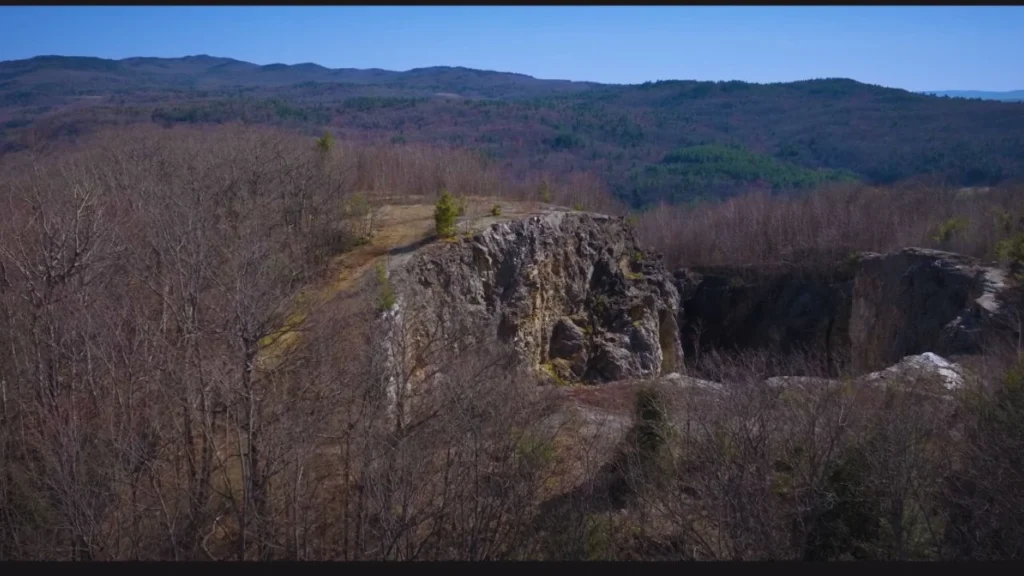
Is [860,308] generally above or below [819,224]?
below

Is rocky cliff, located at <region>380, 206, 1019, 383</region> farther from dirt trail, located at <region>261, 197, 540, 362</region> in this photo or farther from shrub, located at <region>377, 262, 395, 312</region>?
dirt trail, located at <region>261, 197, 540, 362</region>

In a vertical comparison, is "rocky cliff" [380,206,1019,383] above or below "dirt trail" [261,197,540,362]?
below

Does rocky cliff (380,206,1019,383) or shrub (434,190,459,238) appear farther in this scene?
shrub (434,190,459,238)

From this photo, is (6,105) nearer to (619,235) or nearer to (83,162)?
(83,162)

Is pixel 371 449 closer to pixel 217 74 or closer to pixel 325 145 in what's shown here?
pixel 325 145

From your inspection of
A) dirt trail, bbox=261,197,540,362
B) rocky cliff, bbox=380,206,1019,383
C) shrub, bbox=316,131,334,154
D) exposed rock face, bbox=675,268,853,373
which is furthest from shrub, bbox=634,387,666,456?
exposed rock face, bbox=675,268,853,373

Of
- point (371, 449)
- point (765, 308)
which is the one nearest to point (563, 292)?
point (765, 308)

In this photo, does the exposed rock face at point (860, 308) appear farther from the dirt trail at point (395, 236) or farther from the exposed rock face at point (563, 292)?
the dirt trail at point (395, 236)
